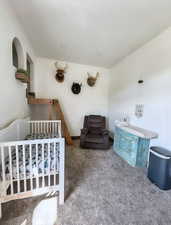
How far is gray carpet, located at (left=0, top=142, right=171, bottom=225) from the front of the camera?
133 centimetres

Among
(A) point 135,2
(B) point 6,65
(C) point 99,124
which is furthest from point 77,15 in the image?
(C) point 99,124

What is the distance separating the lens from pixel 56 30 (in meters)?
2.28

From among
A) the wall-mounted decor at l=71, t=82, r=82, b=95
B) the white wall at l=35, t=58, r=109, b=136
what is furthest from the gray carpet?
the wall-mounted decor at l=71, t=82, r=82, b=95

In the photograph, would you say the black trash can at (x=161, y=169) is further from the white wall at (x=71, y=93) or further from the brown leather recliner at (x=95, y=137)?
the white wall at (x=71, y=93)

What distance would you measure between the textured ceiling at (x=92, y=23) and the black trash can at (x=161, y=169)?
221cm

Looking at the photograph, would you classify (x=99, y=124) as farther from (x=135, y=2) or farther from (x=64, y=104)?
(x=135, y=2)

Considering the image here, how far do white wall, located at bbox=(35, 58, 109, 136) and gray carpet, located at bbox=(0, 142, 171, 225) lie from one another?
2.10 meters

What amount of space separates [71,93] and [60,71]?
80 cm

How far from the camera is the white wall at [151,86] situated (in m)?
2.14

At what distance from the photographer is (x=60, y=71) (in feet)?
12.3

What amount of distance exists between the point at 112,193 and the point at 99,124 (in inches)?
86.8

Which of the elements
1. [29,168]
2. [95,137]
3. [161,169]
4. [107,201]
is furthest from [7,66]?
[161,169]

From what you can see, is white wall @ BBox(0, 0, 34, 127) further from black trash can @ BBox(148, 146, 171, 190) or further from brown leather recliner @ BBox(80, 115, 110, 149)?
black trash can @ BBox(148, 146, 171, 190)

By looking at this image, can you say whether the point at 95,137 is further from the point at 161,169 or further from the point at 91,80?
the point at 91,80
